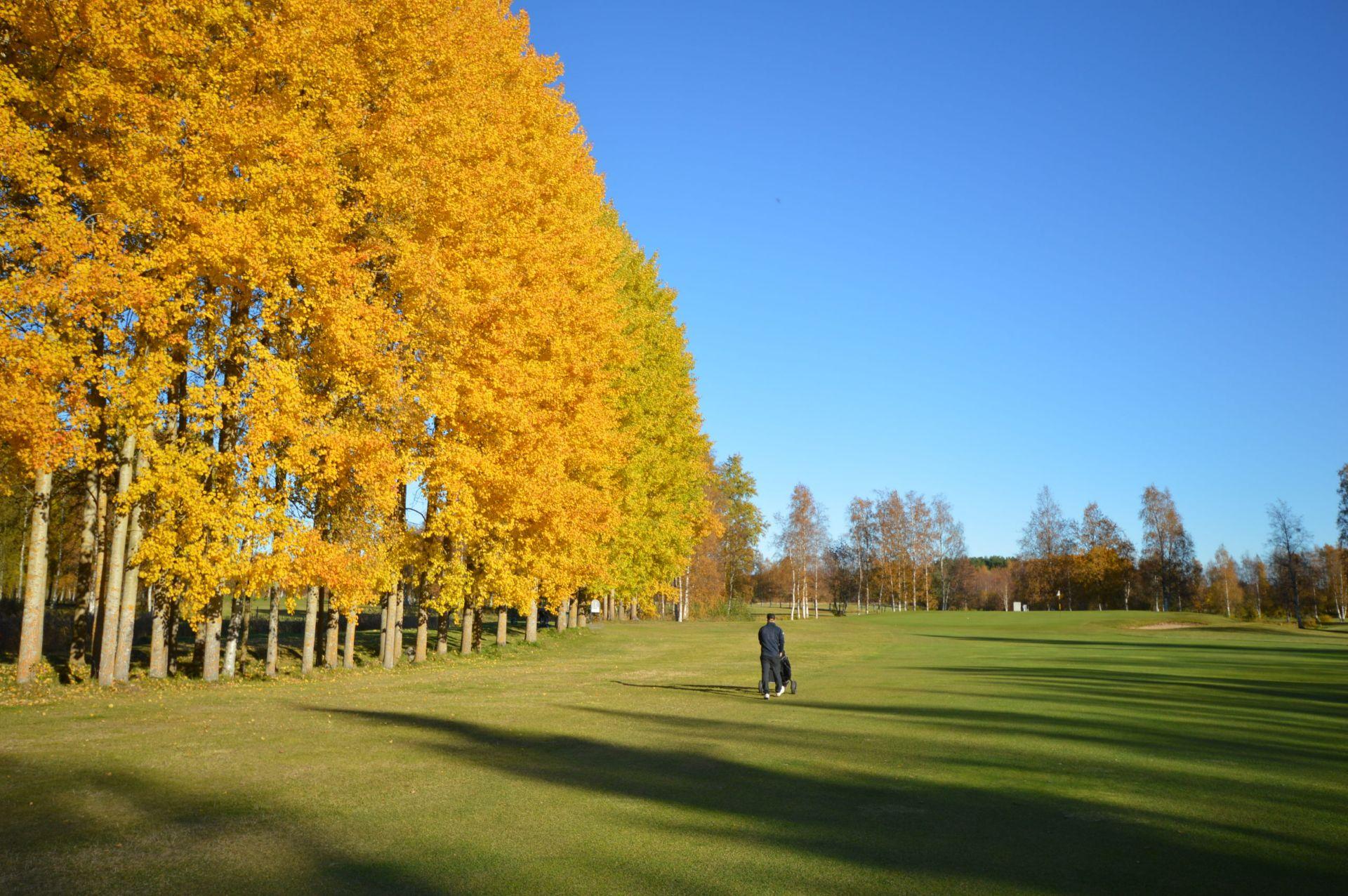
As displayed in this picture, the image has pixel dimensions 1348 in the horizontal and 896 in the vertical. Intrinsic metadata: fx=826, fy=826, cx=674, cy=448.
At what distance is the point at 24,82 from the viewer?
45.1ft

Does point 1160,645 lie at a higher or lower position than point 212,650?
lower

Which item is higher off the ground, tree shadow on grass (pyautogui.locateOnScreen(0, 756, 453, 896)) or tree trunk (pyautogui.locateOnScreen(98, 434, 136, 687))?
tree trunk (pyautogui.locateOnScreen(98, 434, 136, 687))

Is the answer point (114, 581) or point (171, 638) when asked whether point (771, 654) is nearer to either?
point (114, 581)

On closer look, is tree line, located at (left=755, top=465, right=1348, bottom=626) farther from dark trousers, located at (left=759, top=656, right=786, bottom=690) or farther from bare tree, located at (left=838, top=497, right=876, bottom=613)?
dark trousers, located at (left=759, top=656, right=786, bottom=690)

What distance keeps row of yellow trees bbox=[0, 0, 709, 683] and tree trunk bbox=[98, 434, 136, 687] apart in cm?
5

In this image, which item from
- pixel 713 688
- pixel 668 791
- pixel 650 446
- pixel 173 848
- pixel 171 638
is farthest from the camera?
pixel 650 446

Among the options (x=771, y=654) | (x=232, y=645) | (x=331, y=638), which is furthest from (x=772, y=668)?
(x=232, y=645)

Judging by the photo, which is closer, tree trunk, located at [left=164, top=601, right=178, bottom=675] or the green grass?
the green grass

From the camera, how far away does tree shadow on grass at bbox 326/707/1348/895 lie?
595cm

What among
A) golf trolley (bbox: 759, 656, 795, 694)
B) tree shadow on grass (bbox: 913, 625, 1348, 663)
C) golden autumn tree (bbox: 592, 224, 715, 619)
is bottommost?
tree shadow on grass (bbox: 913, 625, 1348, 663)

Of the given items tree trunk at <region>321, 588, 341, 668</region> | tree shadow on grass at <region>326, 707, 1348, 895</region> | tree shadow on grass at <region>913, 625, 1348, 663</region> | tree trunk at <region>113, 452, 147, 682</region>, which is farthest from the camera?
tree shadow on grass at <region>913, 625, 1348, 663</region>

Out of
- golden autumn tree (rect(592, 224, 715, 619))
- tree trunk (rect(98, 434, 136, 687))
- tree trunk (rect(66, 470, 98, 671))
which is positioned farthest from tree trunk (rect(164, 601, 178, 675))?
golden autumn tree (rect(592, 224, 715, 619))

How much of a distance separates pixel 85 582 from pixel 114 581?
4.28 metres

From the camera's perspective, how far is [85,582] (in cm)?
1856
